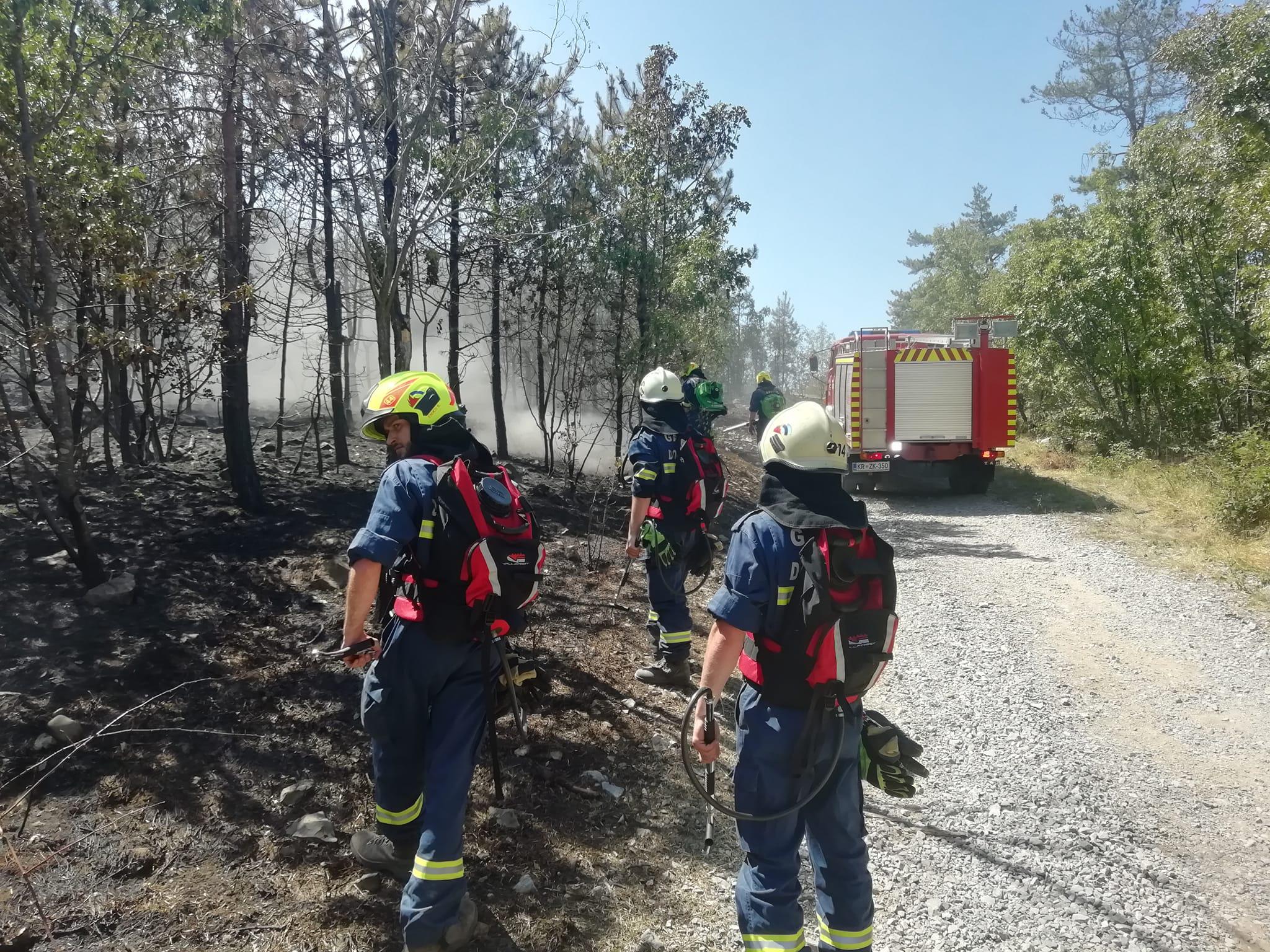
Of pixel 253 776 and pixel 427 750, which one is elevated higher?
pixel 427 750

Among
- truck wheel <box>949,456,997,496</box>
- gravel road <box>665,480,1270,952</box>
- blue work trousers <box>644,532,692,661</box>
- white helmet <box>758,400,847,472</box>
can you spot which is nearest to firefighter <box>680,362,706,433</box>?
blue work trousers <box>644,532,692,661</box>

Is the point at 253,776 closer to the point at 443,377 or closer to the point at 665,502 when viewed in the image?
the point at 665,502

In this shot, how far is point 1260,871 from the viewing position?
3250 mm

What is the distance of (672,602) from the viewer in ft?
17.0

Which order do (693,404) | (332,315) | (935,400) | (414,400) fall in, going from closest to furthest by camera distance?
(414,400) < (693,404) < (332,315) < (935,400)

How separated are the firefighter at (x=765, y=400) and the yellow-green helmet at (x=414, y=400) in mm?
8664

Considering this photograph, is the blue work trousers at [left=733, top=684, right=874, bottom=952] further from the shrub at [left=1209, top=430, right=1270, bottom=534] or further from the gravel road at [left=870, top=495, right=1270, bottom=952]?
the shrub at [left=1209, top=430, right=1270, bottom=534]

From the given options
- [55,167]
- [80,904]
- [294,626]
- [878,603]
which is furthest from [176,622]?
[878,603]

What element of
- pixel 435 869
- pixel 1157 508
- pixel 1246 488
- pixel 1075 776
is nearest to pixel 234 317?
pixel 435 869

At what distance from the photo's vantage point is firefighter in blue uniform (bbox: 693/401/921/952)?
2.34 metres

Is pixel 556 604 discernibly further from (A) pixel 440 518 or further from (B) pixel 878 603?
(B) pixel 878 603

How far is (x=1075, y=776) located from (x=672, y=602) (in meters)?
2.46

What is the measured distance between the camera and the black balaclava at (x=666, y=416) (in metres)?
5.04

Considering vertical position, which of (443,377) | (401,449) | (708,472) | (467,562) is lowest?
(467,562)
